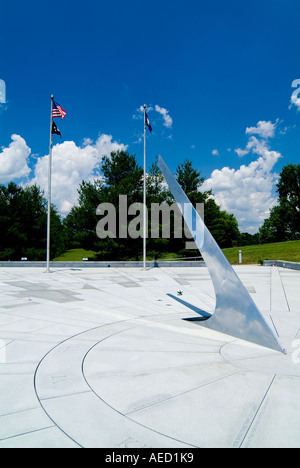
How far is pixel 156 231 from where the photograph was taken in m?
33.0

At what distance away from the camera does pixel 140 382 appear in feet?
13.5

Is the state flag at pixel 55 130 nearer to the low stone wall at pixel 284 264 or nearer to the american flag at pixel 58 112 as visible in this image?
the american flag at pixel 58 112

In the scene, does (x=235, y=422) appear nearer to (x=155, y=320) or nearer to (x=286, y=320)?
(x=155, y=320)

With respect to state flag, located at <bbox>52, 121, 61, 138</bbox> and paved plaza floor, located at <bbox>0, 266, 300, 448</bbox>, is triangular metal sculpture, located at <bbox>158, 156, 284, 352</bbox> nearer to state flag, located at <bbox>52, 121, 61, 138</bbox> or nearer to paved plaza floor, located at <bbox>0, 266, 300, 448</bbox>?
paved plaza floor, located at <bbox>0, 266, 300, 448</bbox>

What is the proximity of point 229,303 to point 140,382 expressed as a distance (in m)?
2.86

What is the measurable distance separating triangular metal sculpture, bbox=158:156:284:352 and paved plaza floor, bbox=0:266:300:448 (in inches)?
8.2

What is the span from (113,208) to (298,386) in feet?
91.9

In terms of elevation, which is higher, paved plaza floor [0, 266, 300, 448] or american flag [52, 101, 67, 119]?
american flag [52, 101, 67, 119]

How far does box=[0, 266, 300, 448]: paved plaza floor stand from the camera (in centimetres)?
299

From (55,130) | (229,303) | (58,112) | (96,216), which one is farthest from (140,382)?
(96,216)

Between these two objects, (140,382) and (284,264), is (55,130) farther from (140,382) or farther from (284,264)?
(284,264)

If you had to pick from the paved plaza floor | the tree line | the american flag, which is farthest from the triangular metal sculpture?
the tree line

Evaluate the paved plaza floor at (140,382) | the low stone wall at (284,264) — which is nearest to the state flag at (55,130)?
the paved plaza floor at (140,382)
